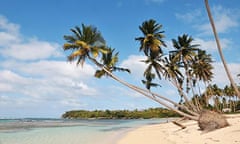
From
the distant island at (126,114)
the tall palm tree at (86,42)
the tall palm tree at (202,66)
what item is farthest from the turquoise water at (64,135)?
the distant island at (126,114)

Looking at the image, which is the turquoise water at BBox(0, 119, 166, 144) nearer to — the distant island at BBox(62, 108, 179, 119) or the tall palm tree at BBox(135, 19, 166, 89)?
the tall palm tree at BBox(135, 19, 166, 89)

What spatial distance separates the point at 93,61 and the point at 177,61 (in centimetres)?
1204

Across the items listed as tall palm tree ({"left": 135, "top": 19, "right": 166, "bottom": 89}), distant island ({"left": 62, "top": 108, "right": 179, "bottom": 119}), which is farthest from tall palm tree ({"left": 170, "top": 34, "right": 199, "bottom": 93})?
distant island ({"left": 62, "top": 108, "right": 179, "bottom": 119})

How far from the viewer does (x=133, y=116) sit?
3691 inches

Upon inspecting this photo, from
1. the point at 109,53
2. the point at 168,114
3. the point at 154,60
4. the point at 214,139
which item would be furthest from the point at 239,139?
the point at 168,114

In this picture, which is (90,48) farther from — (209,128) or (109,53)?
(209,128)

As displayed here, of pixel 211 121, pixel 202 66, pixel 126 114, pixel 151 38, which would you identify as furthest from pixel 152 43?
pixel 126 114

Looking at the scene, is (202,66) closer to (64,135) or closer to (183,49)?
(183,49)

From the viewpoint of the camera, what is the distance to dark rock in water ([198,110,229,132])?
14602 millimetres

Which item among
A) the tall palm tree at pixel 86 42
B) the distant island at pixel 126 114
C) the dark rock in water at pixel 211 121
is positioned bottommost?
the distant island at pixel 126 114

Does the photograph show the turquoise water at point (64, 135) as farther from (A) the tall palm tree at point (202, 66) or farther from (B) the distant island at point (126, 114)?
(B) the distant island at point (126, 114)

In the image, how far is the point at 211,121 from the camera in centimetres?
1474

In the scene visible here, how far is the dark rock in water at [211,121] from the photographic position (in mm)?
14602

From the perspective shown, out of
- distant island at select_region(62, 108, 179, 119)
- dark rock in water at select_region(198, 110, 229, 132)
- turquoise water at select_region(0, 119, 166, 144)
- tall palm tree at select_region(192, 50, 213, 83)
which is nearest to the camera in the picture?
dark rock in water at select_region(198, 110, 229, 132)
